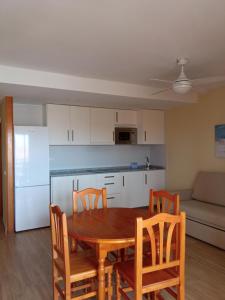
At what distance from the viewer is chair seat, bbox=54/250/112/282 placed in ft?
6.31

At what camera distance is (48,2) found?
1791 mm

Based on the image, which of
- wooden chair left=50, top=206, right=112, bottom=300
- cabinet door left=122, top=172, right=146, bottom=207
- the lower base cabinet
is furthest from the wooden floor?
cabinet door left=122, top=172, right=146, bottom=207

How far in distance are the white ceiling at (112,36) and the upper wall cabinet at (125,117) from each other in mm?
1767

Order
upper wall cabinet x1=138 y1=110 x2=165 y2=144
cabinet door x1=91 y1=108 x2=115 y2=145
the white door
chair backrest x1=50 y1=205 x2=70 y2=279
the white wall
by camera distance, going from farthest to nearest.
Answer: upper wall cabinet x1=138 y1=110 x2=165 y2=144, cabinet door x1=91 y1=108 x2=115 y2=145, the white wall, the white door, chair backrest x1=50 y1=205 x2=70 y2=279

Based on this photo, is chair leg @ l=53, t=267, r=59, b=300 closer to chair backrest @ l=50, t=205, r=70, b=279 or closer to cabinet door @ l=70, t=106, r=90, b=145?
chair backrest @ l=50, t=205, r=70, b=279

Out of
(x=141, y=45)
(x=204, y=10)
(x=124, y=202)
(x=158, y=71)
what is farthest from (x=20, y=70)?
(x=124, y=202)

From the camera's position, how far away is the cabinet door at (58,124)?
443 centimetres

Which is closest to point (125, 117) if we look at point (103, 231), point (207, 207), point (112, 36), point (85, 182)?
point (85, 182)

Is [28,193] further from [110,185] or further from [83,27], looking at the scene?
[83,27]

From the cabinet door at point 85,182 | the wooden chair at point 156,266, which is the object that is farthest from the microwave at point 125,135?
the wooden chair at point 156,266

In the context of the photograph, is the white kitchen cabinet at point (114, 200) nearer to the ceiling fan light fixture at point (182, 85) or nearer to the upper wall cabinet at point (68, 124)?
the upper wall cabinet at point (68, 124)

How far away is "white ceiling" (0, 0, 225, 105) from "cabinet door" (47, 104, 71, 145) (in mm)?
1062

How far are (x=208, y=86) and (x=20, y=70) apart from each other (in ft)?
9.71

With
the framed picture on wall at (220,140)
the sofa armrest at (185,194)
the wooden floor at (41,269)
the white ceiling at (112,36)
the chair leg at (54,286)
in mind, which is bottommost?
the wooden floor at (41,269)
